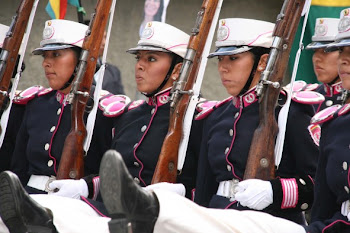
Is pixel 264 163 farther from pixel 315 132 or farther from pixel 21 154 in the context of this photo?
pixel 21 154

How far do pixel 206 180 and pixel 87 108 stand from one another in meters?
1.24

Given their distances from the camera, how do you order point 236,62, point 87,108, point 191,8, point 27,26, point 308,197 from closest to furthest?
point 308,197, point 236,62, point 87,108, point 27,26, point 191,8

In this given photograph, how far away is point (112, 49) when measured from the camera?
34.2 feet

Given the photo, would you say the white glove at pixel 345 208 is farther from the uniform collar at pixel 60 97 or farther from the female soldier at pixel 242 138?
the uniform collar at pixel 60 97

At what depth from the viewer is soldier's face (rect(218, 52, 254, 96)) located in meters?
5.65

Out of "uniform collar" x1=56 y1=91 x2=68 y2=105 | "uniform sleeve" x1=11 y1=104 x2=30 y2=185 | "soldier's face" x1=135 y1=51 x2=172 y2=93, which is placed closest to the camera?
"soldier's face" x1=135 y1=51 x2=172 y2=93

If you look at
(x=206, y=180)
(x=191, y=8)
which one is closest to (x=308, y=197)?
(x=206, y=180)

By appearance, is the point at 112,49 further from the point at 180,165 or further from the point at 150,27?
the point at 180,165

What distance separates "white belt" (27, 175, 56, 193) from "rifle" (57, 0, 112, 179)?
0.26 metres

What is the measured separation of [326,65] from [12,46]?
2492 millimetres

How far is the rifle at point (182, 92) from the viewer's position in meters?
5.73

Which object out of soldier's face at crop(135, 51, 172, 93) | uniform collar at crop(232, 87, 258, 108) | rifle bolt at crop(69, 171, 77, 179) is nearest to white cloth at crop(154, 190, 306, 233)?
uniform collar at crop(232, 87, 258, 108)

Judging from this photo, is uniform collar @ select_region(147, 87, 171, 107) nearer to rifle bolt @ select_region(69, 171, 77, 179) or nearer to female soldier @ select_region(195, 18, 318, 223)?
female soldier @ select_region(195, 18, 318, 223)

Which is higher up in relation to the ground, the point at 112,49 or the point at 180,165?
the point at 112,49
